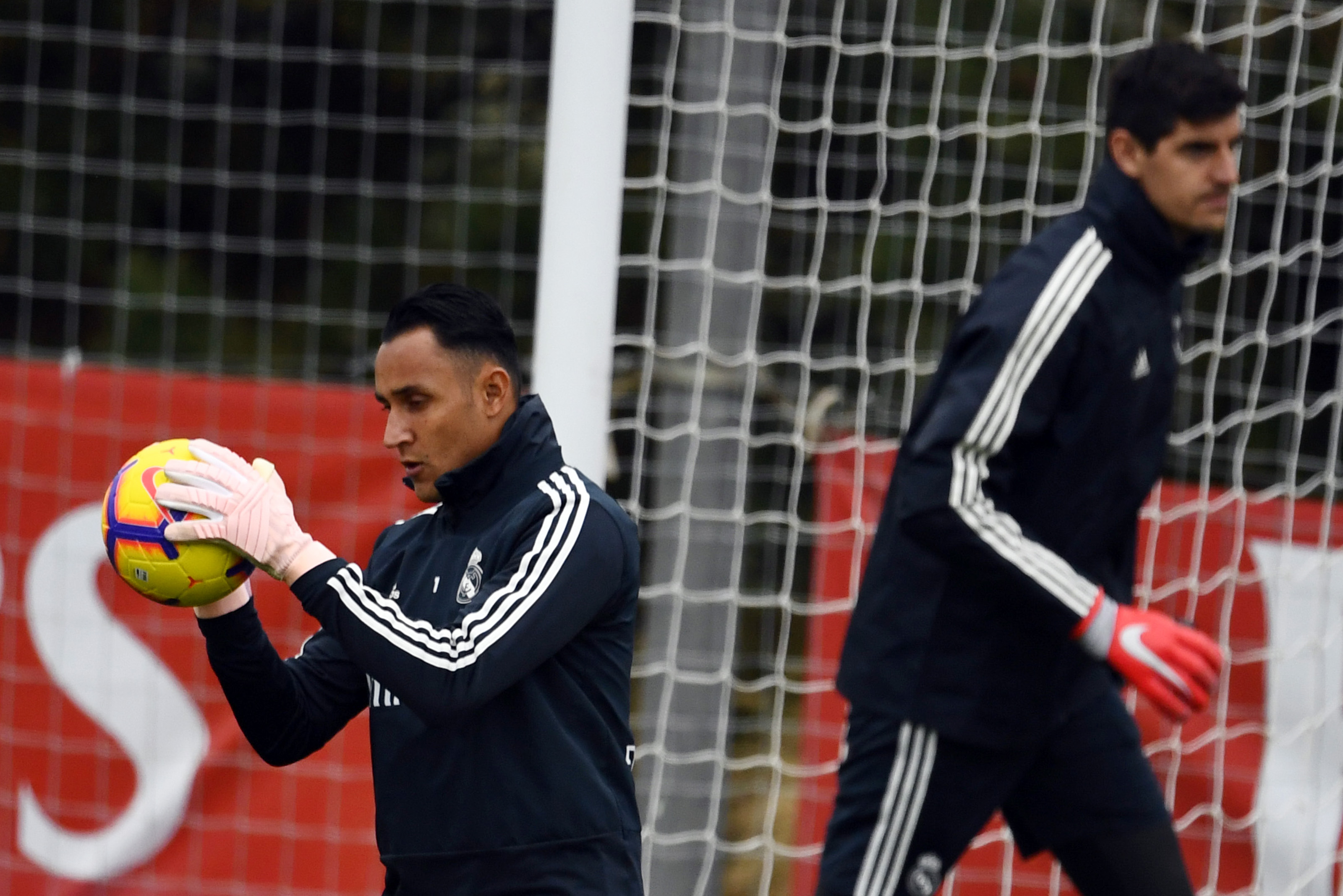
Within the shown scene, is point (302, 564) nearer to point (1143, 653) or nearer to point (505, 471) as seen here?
point (505, 471)

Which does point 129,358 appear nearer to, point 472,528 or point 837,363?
point 837,363

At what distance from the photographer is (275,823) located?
4902 millimetres

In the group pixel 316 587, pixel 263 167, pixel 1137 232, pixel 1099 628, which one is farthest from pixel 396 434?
pixel 263 167

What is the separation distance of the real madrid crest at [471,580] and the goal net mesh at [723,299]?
191 cm

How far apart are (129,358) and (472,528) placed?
5819 mm

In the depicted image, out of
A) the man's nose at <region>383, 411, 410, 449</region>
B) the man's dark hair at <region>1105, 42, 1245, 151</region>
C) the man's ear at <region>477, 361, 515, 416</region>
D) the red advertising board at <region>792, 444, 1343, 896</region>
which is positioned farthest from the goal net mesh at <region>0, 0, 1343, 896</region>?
the man's nose at <region>383, 411, 410, 449</region>

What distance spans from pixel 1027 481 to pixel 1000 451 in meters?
0.16

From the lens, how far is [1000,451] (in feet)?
10.0

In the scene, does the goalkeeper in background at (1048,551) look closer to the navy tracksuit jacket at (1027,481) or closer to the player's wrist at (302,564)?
the navy tracksuit jacket at (1027,481)

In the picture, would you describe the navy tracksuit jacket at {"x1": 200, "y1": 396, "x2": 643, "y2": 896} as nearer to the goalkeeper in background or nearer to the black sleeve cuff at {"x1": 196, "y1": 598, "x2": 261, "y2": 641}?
the black sleeve cuff at {"x1": 196, "y1": 598, "x2": 261, "y2": 641}

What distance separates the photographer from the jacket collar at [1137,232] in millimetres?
3188

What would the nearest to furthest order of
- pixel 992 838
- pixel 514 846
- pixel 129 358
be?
1. pixel 514 846
2. pixel 992 838
3. pixel 129 358

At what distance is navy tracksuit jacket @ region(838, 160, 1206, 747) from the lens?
3031 millimetres

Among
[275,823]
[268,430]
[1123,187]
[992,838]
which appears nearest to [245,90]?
[268,430]
